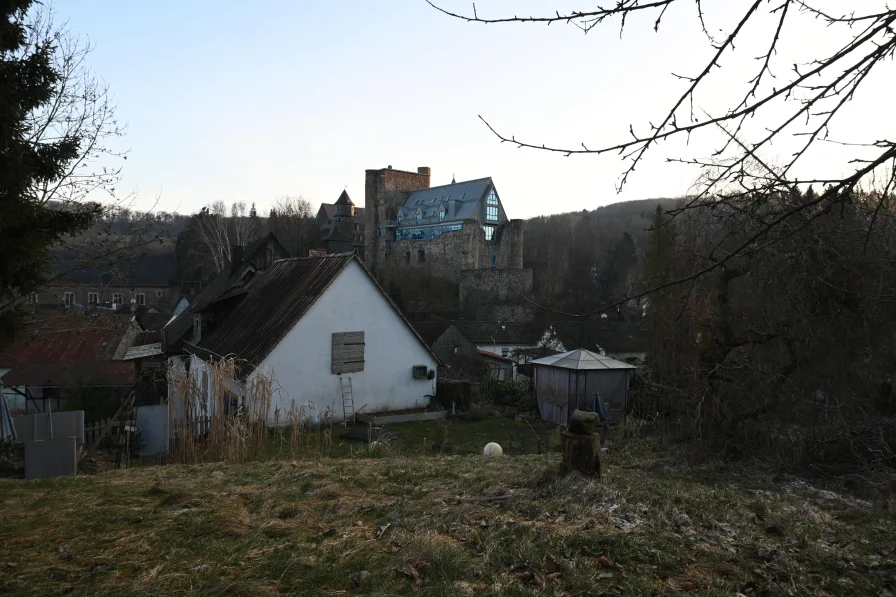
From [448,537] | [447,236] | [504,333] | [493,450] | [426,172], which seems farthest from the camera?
[426,172]

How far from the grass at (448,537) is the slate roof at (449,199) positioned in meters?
52.1

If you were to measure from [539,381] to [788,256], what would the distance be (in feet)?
43.3

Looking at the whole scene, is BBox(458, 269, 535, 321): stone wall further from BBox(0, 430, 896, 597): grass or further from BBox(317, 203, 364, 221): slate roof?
BBox(0, 430, 896, 597): grass

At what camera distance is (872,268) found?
26.0 ft

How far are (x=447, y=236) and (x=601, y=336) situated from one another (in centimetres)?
2364

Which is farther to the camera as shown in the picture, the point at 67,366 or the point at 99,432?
the point at 67,366

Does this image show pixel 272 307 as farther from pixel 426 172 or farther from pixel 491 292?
pixel 426 172

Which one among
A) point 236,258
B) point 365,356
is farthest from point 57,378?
point 365,356

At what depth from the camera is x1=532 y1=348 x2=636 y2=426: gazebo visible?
63.0 ft

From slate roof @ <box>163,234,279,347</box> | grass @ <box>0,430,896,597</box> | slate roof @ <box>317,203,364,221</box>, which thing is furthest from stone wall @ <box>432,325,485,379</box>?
slate roof @ <box>317,203,364,221</box>

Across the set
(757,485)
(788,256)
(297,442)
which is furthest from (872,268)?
(297,442)

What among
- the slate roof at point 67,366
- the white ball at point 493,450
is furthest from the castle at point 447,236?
the white ball at point 493,450

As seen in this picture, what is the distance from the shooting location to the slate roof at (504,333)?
1494 inches

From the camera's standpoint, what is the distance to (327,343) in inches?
663
